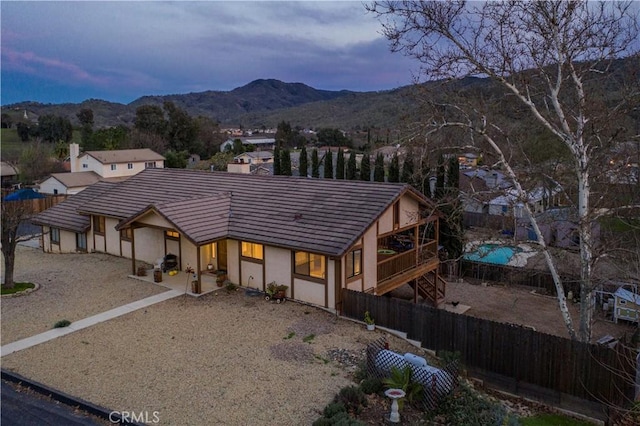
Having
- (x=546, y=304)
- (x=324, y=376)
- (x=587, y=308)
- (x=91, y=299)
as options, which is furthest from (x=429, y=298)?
(x=91, y=299)

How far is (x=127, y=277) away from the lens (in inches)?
814

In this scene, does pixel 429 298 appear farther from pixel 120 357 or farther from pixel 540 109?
pixel 120 357

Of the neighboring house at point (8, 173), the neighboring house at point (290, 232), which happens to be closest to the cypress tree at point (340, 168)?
the neighboring house at point (290, 232)

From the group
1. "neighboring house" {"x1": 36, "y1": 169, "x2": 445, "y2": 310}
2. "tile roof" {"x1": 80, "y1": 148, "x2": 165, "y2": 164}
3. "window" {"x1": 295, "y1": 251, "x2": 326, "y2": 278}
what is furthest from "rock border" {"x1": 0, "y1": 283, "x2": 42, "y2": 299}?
"tile roof" {"x1": 80, "y1": 148, "x2": 165, "y2": 164}

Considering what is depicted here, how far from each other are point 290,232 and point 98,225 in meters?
12.4

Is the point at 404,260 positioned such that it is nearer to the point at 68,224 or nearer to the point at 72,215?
the point at 68,224

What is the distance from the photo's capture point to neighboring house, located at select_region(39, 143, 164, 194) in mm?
45594

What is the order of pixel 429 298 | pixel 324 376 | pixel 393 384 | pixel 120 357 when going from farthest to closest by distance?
pixel 429 298, pixel 120 357, pixel 324 376, pixel 393 384

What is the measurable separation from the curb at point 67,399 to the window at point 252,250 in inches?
338

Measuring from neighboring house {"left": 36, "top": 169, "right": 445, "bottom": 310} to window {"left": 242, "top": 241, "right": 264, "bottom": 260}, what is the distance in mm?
37

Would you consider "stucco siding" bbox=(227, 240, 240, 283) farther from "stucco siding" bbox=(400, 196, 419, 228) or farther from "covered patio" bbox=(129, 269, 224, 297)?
"stucco siding" bbox=(400, 196, 419, 228)

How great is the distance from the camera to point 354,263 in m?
17.8

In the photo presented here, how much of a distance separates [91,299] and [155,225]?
11.7 ft

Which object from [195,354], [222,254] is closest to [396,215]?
[222,254]
